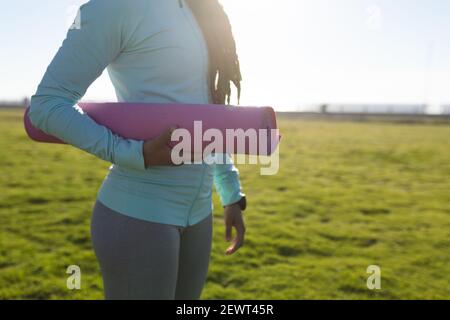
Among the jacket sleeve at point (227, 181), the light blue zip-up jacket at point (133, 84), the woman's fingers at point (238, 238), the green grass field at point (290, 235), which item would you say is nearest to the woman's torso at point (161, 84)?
the light blue zip-up jacket at point (133, 84)

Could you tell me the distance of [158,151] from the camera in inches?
46.1

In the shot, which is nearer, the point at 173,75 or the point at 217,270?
the point at 173,75

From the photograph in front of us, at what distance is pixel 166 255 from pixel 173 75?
1.68 ft

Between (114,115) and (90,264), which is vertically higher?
(114,115)

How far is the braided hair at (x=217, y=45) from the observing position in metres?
1.33

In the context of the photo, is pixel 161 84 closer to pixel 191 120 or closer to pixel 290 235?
pixel 191 120

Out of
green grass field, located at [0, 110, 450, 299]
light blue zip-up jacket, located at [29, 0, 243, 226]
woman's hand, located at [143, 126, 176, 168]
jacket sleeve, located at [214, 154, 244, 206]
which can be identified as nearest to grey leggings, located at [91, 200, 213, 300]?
light blue zip-up jacket, located at [29, 0, 243, 226]

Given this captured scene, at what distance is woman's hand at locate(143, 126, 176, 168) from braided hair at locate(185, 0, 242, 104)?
30 cm

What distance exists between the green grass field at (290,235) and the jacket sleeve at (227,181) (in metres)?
1.69
